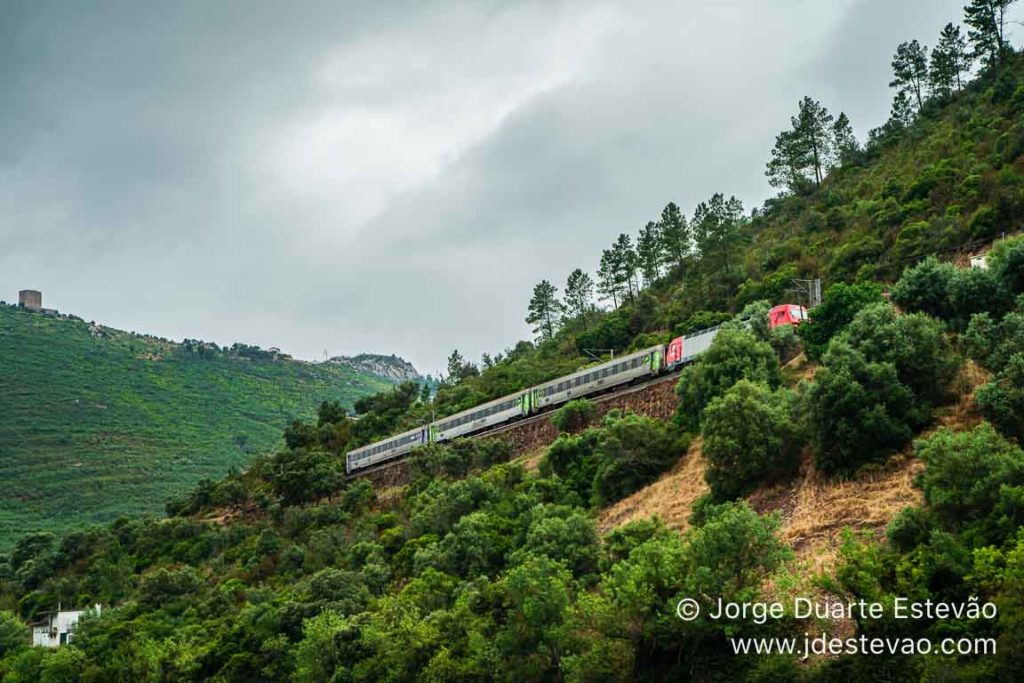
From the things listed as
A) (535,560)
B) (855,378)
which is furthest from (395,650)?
(855,378)

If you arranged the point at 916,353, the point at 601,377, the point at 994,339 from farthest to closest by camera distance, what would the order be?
the point at 601,377
the point at 916,353
the point at 994,339

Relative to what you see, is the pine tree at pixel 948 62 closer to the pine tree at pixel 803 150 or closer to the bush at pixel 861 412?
the pine tree at pixel 803 150

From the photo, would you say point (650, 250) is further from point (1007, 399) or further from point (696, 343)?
point (1007, 399)

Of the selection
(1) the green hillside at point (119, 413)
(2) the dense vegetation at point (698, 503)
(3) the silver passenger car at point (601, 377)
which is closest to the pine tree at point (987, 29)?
(2) the dense vegetation at point (698, 503)

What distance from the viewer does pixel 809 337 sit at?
123ft

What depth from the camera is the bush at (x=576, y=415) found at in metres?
44.9

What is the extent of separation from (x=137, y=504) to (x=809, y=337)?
69937 millimetres

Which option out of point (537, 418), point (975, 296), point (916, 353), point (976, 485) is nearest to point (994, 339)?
point (916, 353)

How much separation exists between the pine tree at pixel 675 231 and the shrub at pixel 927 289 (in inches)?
1459

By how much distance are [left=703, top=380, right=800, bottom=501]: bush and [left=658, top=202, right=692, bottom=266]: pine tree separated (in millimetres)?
40825

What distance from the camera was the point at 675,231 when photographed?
6988cm

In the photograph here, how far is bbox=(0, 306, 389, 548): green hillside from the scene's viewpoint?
299 feet

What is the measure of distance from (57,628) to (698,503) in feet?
122

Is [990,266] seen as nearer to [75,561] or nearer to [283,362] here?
[75,561]
